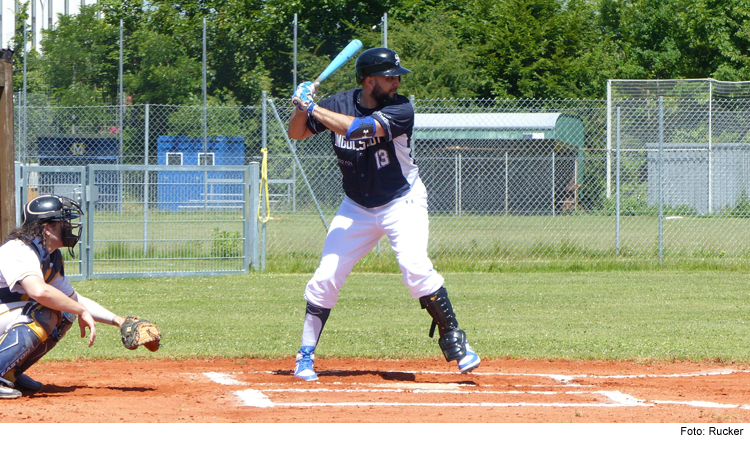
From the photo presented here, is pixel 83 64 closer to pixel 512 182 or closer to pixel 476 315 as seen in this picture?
pixel 512 182

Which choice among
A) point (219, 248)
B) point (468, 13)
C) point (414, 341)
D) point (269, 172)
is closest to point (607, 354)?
point (414, 341)

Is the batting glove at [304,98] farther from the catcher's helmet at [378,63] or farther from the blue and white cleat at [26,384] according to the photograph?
the blue and white cleat at [26,384]

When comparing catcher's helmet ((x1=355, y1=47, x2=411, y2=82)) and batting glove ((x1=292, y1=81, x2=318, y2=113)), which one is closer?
batting glove ((x1=292, y1=81, x2=318, y2=113))

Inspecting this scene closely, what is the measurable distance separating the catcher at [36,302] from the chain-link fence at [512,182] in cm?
752

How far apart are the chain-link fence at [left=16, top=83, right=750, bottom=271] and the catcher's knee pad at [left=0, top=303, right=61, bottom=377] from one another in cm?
770

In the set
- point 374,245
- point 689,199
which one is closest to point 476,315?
point 374,245

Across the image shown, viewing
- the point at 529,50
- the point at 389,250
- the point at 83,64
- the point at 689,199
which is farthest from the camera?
the point at 529,50

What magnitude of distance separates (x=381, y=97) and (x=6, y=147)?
361cm

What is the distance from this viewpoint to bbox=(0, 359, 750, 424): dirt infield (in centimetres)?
446

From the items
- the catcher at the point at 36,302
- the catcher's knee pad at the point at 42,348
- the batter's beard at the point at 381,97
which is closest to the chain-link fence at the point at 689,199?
the batter's beard at the point at 381,97

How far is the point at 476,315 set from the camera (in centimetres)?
912

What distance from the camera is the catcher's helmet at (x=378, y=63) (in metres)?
5.57

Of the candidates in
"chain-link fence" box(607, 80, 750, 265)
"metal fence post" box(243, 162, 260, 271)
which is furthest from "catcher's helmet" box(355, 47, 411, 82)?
"chain-link fence" box(607, 80, 750, 265)

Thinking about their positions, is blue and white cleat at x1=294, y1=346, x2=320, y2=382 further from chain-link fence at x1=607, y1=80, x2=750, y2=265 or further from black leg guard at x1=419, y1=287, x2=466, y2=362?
chain-link fence at x1=607, y1=80, x2=750, y2=265
